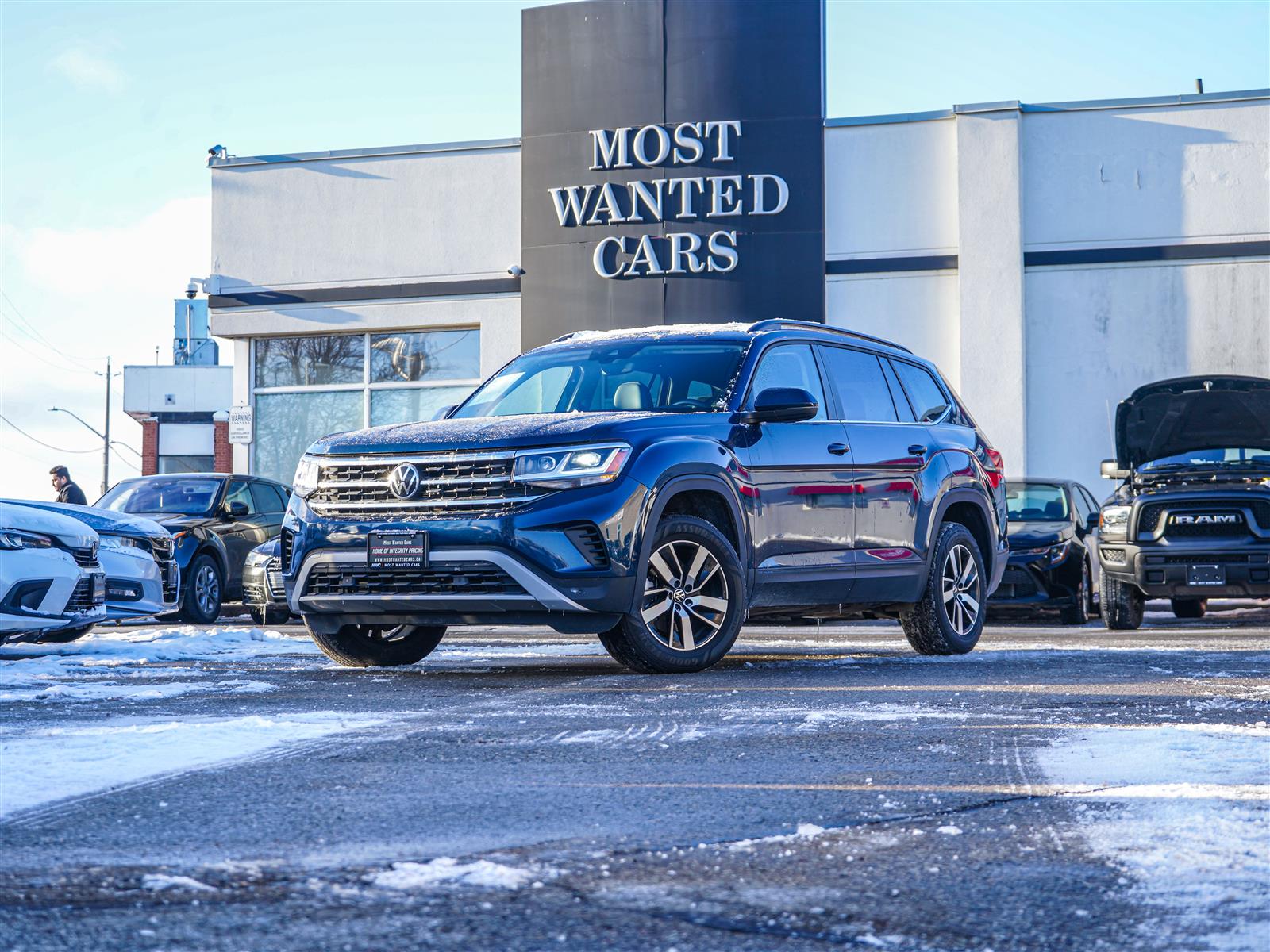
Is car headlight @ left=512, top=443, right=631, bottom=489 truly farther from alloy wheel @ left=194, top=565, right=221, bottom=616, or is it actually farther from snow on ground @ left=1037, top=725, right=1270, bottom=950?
alloy wheel @ left=194, top=565, right=221, bottom=616

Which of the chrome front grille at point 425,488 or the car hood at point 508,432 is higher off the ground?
the car hood at point 508,432

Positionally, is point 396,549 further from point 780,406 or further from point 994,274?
point 994,274

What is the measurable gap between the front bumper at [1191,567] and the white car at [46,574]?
25.8ft

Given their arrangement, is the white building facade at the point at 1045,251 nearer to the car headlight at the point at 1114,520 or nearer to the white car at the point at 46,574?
the car headlight at the point at 1114,520

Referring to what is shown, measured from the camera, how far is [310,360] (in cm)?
2591

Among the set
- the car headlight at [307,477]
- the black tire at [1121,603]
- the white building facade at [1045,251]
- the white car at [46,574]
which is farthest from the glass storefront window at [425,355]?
the car headlight at [307,477]

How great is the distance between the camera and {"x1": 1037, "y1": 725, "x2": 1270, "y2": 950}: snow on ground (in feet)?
9.39

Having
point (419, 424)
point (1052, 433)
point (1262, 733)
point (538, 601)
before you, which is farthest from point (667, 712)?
point (1052, 433)

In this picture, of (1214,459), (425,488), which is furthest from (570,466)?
(1214,459)

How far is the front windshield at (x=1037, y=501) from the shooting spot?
15492 mm

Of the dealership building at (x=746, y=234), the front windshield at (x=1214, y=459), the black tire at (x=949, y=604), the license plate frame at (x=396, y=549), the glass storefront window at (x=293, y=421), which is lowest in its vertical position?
the black tire at (x=949, y=604)

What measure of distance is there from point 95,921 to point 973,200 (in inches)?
826

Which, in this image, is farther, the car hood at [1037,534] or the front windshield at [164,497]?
the front windshield at [164,497]

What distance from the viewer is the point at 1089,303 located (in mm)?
22375
